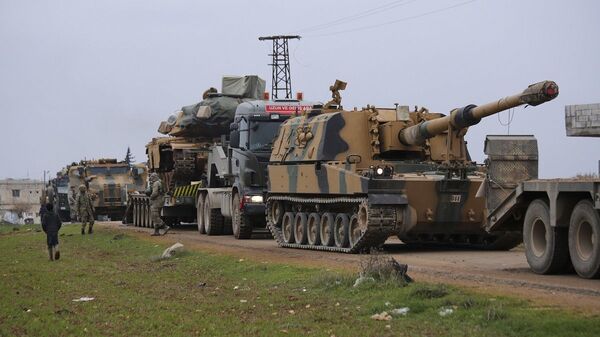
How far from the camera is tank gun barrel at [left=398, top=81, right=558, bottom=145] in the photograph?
17938 mm

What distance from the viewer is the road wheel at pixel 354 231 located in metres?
23.4

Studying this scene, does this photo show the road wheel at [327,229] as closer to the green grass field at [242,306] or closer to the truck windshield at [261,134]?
the green grass field at [242,306]

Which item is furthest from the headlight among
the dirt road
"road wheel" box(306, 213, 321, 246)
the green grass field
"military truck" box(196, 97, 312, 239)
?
the green grass field

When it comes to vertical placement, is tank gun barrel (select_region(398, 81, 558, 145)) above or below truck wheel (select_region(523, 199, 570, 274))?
above

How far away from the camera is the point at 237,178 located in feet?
105

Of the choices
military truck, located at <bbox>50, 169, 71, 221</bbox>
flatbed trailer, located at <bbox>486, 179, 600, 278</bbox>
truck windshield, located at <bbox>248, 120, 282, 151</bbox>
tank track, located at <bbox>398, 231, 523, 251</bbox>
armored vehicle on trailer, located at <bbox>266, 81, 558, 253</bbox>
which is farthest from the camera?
military truck, located at <bbox>50, 169, 71, 221</bbox>

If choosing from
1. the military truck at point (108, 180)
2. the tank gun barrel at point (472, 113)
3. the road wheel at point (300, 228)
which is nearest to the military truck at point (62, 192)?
the military truck at point (108, 180)

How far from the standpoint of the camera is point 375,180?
74.3ft

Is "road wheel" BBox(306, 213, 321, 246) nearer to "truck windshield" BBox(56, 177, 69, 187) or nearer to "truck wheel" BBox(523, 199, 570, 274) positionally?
"truck wheel" BBox(523, 199, 570, 274)

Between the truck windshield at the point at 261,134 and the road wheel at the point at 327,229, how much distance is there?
6644 mm

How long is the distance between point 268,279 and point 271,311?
4.24m

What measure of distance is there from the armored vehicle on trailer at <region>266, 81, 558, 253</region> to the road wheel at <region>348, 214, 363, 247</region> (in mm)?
20

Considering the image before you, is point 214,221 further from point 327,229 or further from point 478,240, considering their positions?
point 478,240

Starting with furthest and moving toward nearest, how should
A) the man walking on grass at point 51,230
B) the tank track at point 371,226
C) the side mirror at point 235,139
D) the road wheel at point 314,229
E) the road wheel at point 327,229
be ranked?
the side mirror at point 235,139
the man walking on grass at point 51,230
the road wheel at point 314,229
the road wheel at point 327,229
the tank track at point 371,226
